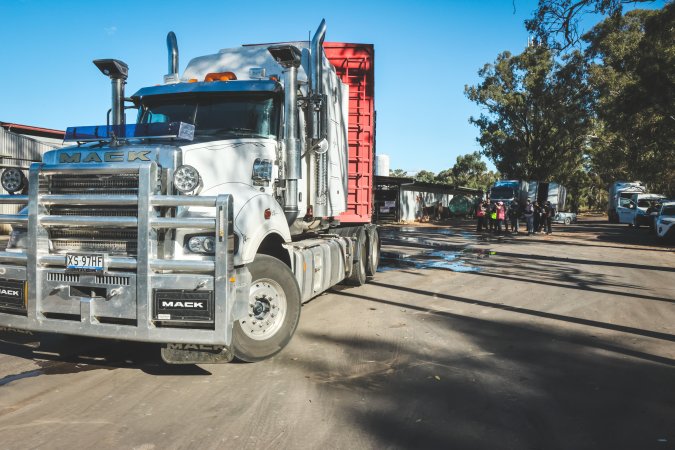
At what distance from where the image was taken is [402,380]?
16.1ft

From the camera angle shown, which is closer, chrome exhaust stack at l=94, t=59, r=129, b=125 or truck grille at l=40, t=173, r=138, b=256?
truck grille at l=40, t=173, r=138, b=256

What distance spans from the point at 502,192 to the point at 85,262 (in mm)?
36854

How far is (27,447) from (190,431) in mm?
1068

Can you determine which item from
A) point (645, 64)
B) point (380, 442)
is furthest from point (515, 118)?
point (380, 442)

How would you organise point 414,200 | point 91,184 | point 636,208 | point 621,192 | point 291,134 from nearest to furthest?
point 91,184
point 291,134
point 636,208
point 621,192
point 414,200

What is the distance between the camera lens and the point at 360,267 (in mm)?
10289

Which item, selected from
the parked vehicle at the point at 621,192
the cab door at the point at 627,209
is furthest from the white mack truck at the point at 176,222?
the parked vehicle at the point at 621,192

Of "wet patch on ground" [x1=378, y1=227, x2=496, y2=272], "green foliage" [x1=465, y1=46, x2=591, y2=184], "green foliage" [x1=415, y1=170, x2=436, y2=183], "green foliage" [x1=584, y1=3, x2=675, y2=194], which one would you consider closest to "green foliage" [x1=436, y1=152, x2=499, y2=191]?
"green foliage" [x1=415, y1=170, x2=436, y2=183]

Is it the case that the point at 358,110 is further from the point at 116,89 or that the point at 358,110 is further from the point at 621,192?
the point at 621,192

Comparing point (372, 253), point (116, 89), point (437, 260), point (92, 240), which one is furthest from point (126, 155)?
point (437, 260)

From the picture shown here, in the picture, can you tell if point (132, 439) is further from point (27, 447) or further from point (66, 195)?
point (66, 195)

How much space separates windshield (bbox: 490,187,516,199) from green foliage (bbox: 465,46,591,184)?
5944mm

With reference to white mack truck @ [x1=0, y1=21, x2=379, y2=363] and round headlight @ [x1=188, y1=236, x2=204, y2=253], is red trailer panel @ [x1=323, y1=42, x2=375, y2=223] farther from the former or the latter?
round headlight @ [x1=188, y1=236, x2=204, y2=253]

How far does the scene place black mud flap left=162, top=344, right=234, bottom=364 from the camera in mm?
4625
